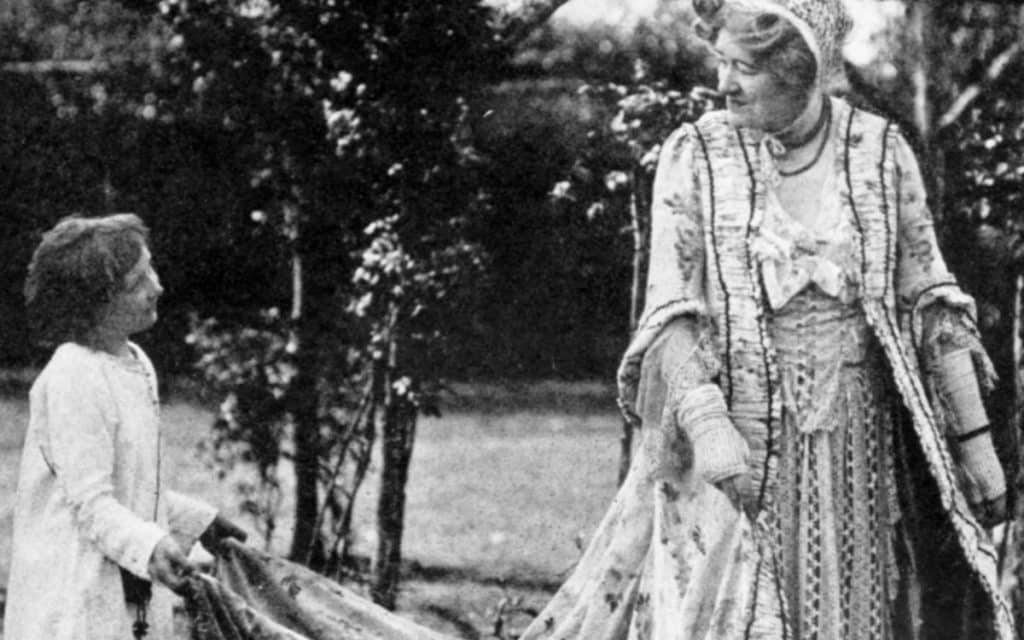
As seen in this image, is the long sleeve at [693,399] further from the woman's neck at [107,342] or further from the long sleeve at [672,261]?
the woman's neck at [107,342]

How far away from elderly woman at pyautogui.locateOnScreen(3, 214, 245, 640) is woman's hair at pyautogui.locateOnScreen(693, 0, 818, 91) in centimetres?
153

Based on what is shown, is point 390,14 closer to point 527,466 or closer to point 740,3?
point 740,3

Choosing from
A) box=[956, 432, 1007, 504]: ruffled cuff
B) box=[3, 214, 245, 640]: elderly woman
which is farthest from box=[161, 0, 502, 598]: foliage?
box=[956, 432, 1007, 504]: ruffled cuff

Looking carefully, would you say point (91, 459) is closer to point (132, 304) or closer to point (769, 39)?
point (132, 304)

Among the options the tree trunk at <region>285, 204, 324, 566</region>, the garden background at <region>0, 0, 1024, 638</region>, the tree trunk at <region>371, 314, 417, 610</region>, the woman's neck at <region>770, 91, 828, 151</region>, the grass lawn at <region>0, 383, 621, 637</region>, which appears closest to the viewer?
the woman's neck at <region>770, 91, 828, 151</region>

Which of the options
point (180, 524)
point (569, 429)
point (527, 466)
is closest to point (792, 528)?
point (180, 524)

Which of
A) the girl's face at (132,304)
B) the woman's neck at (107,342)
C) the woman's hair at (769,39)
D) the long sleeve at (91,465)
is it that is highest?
the woman's hair at (769,39)

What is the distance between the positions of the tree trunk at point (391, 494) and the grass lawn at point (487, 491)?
162 mm

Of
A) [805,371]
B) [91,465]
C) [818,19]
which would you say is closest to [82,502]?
[91,465]

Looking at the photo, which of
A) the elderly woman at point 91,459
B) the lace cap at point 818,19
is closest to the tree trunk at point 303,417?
the elderly woman at point 91,459

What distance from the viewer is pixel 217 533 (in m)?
4.65

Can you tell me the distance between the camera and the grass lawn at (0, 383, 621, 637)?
7.16 m

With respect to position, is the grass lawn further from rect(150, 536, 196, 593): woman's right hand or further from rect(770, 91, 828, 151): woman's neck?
rect(770, 91, 828, 151): woman's neck

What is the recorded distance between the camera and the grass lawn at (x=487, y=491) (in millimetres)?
7156
